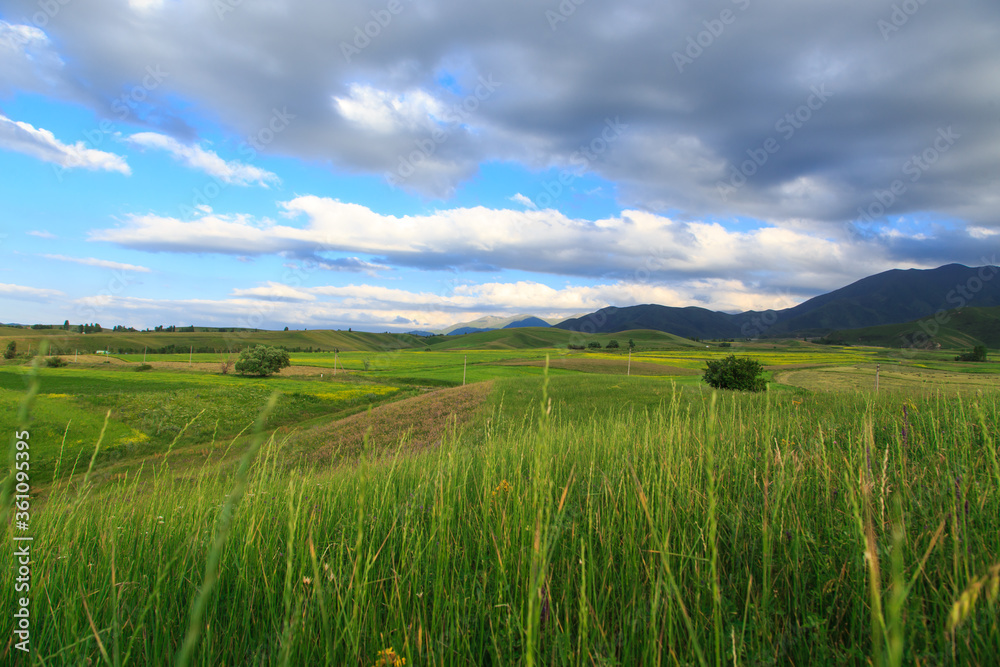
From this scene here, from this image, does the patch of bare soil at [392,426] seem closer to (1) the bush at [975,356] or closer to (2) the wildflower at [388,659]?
(2) the wildflower at [388,659]

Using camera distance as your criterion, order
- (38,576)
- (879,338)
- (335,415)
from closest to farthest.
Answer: (38,576), (335,415), (879,338)

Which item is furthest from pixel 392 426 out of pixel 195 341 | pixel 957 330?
pixel 957 330

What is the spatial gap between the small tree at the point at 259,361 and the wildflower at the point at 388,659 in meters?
68.5

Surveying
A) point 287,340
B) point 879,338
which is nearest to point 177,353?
point 287,340

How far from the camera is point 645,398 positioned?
24.0m

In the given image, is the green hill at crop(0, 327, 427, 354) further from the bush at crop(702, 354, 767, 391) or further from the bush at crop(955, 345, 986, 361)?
the bush at crop(955, 345, 986, 361)

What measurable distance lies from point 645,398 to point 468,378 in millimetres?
35740

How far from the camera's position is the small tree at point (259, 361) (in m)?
62.4

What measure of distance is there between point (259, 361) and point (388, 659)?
69277mm

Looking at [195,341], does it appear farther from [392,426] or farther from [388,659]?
[388,659]

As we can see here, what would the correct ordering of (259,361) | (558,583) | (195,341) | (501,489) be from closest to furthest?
1. (558,583)
2. (501,489)
3. (259,361)
4. (195,341)

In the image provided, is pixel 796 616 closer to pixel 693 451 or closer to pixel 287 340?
pixel 693 451

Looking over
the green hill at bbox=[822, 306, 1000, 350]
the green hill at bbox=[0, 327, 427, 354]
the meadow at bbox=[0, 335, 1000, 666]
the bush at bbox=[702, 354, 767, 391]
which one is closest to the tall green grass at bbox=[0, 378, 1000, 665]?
the meadow at bbox=[0, 335, 1000, 666]

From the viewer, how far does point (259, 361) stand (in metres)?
62.9
